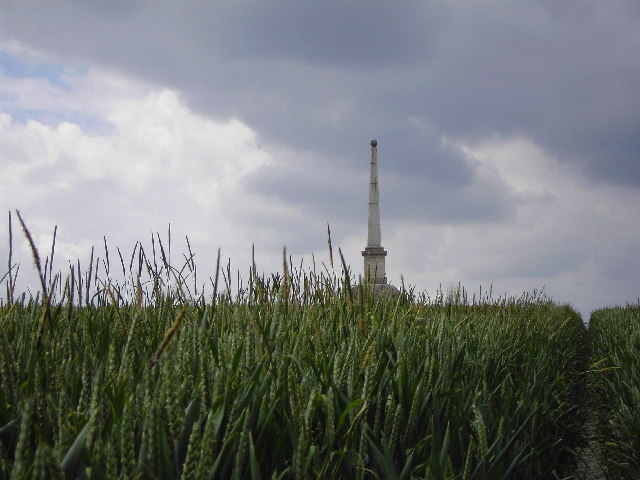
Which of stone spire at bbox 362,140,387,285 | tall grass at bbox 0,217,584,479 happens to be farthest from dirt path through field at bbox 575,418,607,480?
stone spire at bbox 362,140,387,285

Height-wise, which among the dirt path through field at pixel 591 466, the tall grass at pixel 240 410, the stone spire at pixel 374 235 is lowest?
the dirt path through field at pixel 591 466

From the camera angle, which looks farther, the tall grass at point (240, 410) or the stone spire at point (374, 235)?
the stone spire at point (374, 235)

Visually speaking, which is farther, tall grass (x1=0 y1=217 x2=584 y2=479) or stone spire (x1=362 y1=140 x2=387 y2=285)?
stone spire (x1=362 y1=140 x2=387 y2=285)

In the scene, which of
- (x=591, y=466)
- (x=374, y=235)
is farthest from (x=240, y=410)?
(x=374, y=235)

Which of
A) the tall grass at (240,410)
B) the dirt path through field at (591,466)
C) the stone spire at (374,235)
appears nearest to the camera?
the tall grass at (240,410)

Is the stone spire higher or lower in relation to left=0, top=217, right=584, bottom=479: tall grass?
higher

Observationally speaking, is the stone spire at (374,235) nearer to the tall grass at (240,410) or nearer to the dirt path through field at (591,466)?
the dirt path through field at (591,466)

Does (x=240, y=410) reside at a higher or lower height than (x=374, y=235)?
lower

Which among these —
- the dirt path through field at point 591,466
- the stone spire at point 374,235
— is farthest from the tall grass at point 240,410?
the stone spire at point 374,235

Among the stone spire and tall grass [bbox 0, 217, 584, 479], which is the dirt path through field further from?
the stone spire

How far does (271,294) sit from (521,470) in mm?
2769

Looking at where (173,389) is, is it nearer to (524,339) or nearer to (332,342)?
(332,342)

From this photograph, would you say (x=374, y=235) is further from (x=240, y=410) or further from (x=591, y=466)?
(x=240, y=410)

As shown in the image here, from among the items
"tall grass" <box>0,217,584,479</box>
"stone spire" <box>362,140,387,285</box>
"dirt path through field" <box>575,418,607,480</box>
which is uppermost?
"stone spire" <box>362,140,387,285</box>
